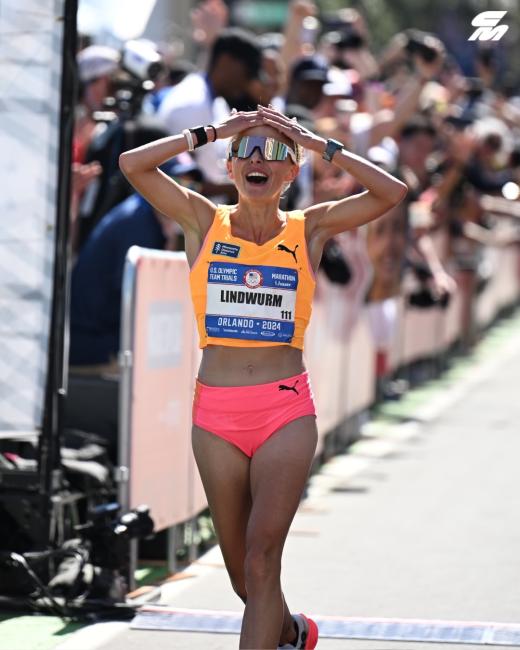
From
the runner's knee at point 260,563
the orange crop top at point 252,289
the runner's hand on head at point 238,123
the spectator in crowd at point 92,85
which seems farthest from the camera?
the spectator in crowd at point 92,85

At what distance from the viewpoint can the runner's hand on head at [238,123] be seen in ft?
19.9

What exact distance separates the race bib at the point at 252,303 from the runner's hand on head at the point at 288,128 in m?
0.45

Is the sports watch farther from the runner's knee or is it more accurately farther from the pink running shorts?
the runner's knee

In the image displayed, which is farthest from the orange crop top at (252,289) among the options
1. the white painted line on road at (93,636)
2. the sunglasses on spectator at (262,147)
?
the white painted line on road at (93,636)

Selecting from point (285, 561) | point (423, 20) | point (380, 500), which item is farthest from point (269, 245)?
point (423, 20)

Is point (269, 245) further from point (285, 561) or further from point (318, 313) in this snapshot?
point (318, 313)

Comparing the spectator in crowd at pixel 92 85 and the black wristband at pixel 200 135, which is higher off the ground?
the spectator in crowd at pixel 92 85

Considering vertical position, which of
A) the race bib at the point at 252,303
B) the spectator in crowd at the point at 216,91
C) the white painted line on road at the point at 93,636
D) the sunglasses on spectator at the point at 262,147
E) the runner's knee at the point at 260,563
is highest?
the spectator in crowd at the point at 216,91

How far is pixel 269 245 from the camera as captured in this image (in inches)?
245

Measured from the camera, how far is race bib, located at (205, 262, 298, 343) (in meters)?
6.15

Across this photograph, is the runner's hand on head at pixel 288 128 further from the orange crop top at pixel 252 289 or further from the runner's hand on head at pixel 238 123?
the orange crop top at pixel 252 289

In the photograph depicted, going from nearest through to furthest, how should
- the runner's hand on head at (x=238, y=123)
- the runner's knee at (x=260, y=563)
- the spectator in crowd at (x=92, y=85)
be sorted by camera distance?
the runner's knee at (x=260, y=563) → the runner's hand on head at (x=238, y=123) → the spectator in crowd at (x=92, y=85)

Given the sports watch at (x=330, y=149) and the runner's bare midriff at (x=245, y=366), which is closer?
the runner's bare midriff at (x=245, y=366)

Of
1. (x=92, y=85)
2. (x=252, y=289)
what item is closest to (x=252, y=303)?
(x=252, y=289)
